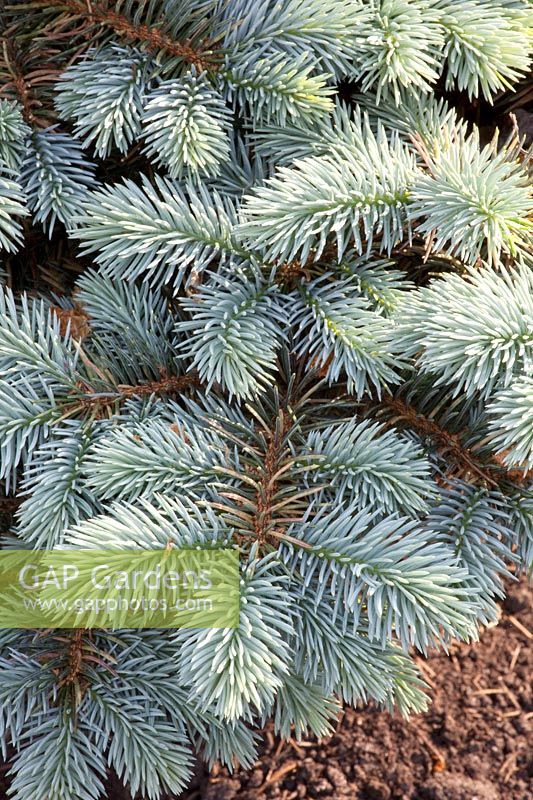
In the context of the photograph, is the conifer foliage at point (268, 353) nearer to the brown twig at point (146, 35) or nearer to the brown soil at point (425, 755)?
the brown twig at point (146, 35)

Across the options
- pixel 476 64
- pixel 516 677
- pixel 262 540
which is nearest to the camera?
pixel 262 540

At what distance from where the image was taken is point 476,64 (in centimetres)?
85

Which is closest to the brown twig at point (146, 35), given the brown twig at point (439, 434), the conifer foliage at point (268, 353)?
the conifer foliage at point (268, 353)

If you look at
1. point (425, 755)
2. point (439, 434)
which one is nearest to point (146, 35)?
point (439, 434)

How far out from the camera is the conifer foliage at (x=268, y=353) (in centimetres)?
73

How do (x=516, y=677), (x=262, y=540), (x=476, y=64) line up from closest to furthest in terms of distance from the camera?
(x=262, y=540) → (x=476, y=64) → (x=516, y=677)

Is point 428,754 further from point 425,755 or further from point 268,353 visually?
point 268,353

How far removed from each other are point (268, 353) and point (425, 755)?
80 cm

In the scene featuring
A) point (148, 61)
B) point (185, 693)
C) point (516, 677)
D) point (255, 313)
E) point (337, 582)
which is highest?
point (148, 61)

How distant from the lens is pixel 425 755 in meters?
1.22

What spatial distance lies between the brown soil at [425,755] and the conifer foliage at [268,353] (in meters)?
0.26

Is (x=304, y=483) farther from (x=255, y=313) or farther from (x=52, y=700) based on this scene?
(x=52, y=700)

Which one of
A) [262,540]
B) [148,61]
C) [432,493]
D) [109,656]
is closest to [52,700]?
[109,656]

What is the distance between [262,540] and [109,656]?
25 cm
